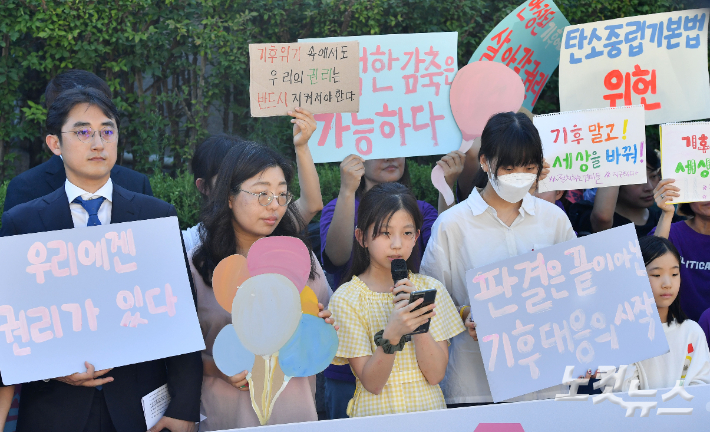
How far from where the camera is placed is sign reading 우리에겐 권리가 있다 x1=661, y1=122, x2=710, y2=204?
131 inches

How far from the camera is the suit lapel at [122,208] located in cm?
242

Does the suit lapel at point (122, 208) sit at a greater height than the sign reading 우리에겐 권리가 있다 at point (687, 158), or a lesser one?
lesser

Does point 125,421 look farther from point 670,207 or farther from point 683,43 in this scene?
point 683,43

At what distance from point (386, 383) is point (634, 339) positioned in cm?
99

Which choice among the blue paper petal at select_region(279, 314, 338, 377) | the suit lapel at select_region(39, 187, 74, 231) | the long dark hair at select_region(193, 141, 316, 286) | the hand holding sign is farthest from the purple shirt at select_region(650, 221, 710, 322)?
the suit lapel at select_region(39, 187, 74, 231)

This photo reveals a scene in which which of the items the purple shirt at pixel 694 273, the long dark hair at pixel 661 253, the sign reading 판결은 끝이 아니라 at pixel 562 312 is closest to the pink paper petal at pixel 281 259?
the sign reading 판결은 끝이 아니라 at pixel 562 312

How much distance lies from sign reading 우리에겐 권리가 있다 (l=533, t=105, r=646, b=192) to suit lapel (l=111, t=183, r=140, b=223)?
1.99 meters

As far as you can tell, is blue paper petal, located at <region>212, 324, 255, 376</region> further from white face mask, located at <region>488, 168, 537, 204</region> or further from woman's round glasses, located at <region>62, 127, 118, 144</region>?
white face mask, located at <region>488, 168, 537, 204</region>

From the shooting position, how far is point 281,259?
92.4 inches

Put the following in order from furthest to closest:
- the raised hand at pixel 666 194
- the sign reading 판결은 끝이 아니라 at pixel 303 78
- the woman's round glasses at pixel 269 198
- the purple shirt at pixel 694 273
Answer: the purple shirt at pixel 694 273 → the raised hand at pixel 666 194 → the sign reading 판결은 끝이 아니라 at pixel 303 78 → the woman's round glasses at pixel 269 198

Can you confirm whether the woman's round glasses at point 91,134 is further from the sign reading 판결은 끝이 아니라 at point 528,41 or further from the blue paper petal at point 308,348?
the sign reading 판결은 끝이 아니라 at point 528,41

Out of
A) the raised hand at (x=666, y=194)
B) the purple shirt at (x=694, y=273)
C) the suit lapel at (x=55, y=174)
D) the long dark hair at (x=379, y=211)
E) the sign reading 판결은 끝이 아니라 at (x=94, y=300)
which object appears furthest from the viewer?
the purple shirt at (x=694, y=273)

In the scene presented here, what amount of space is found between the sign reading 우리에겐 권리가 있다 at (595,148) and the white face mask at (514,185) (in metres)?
0.65

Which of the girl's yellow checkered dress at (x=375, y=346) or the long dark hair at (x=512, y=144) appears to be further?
the long dark hair at (x=512, y=144)
